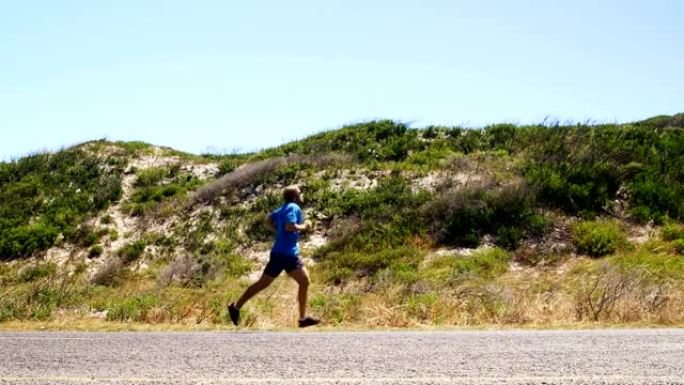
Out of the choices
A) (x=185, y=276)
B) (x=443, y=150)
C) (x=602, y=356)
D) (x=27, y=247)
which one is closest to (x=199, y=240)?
(x=185, y=276)

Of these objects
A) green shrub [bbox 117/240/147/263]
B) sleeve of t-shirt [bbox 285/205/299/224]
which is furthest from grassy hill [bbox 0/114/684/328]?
sleeve of t-shirt [bbox 285/205/299/224]

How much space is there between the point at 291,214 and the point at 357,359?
3.26 meters

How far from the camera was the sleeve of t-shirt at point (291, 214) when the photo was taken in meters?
8.83

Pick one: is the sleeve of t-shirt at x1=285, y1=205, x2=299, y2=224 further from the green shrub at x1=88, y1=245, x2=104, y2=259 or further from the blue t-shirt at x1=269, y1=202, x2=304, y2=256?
the green shrub at x1=88, y1=245, x2=104, y2=259

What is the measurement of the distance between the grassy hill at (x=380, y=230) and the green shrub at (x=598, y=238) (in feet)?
0.19

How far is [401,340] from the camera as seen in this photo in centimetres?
Answer: 751

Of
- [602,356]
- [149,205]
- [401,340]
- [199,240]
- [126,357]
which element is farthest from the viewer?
[149,205]

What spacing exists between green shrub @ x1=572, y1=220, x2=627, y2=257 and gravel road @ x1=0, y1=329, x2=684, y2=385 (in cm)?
1176

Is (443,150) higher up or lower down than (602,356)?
higher up

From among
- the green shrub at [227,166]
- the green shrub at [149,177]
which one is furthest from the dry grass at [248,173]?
the green shrub at [149,177]

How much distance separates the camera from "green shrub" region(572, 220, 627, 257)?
1919 cm

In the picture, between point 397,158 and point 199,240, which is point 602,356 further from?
point 397,158

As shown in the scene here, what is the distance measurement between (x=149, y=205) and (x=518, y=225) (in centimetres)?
1667

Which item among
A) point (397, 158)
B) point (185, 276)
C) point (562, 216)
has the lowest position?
point (185, 276)
